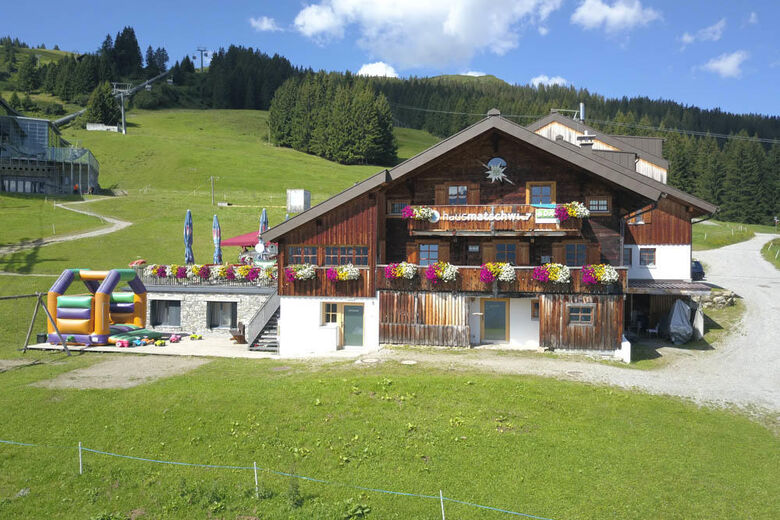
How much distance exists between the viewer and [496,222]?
21688mm

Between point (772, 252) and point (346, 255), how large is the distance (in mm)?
43390

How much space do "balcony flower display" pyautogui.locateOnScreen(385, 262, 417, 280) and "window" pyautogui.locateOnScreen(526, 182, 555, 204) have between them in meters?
6.11

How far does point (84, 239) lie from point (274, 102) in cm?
9495

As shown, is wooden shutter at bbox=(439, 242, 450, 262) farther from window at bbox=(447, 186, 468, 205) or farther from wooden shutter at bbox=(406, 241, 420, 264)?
window at bbox=(447, 186, 468, 205)

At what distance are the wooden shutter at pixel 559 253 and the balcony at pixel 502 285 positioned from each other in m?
1.87

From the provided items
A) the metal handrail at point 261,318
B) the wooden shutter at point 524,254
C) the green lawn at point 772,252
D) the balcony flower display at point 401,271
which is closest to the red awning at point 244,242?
the metal handrail at point 261,318

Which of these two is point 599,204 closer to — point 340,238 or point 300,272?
point 340,238

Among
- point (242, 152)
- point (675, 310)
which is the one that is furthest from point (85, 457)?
point (242, 152)

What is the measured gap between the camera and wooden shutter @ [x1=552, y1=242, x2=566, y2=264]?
22.5m

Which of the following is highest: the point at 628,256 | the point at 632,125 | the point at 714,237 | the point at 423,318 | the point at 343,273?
the point at 632,125

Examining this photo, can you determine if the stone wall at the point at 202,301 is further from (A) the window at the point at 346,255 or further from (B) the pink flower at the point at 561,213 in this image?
(B) the pink flower at the point at 561,213

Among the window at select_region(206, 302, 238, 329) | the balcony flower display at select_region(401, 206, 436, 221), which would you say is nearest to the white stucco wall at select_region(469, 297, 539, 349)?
the balcony flower display at select_region(401, 206, 436, 221)

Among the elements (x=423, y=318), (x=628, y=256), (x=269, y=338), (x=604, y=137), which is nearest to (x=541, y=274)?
(x=423, y=318)

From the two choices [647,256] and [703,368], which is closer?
[703,368]
